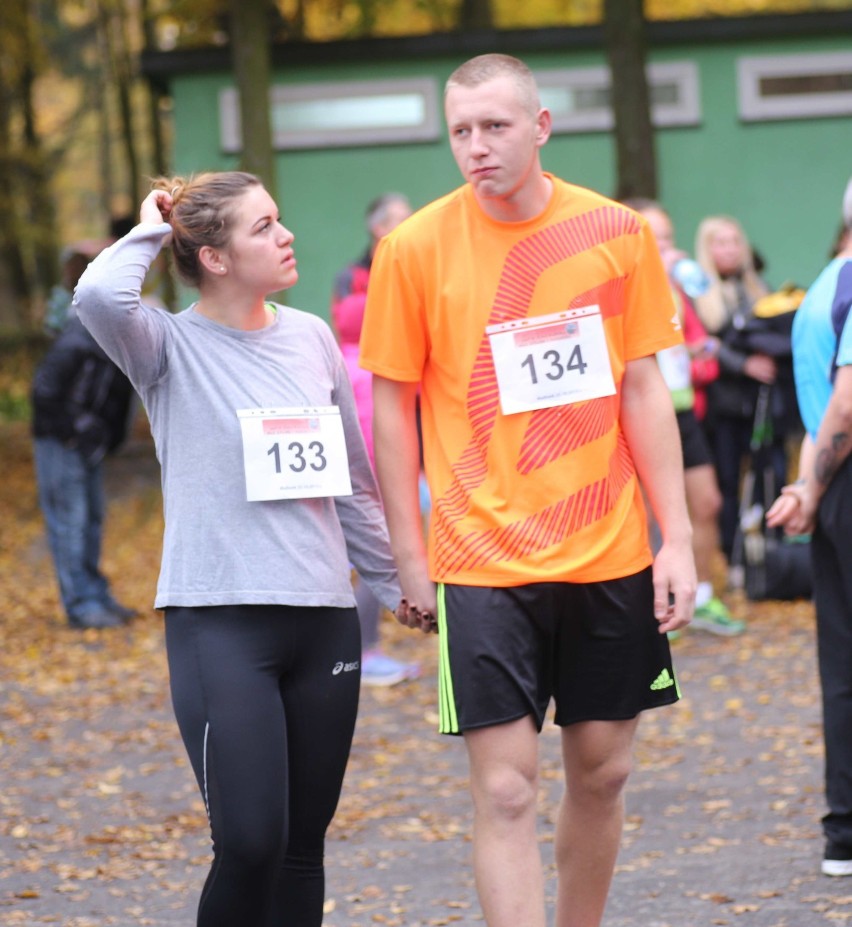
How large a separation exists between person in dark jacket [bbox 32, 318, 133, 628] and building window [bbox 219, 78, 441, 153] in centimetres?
763

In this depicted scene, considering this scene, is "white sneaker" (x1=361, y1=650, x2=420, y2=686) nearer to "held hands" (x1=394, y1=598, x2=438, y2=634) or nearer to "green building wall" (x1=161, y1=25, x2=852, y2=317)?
"held hands" (x1=394, y1=598, x2=438, y2=634)

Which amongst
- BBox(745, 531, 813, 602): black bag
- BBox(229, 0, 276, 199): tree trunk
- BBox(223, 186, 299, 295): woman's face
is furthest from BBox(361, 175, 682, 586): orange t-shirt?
BBox(229, 0, 276, 199): tree trunk

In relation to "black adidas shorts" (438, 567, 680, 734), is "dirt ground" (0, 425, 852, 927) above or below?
below

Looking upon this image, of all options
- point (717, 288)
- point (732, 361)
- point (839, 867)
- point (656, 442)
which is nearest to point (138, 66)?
point (717, 288)

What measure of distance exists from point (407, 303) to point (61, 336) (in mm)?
6900

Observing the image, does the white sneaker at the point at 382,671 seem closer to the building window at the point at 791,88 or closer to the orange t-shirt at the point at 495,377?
the orange t-shirt at the point at 495,377

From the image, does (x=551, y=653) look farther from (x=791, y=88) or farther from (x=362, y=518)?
(x=791, y=88)

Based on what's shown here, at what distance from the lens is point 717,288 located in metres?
10.7

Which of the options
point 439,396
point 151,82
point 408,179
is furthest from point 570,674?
point 151,82

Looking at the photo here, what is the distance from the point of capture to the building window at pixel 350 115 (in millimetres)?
17625

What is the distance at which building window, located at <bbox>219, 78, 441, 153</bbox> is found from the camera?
17.6 m

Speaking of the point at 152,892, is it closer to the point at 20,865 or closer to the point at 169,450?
the point at 20,865

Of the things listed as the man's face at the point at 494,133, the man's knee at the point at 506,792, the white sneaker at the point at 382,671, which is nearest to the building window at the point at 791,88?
the white sneaker at the point at 382,671

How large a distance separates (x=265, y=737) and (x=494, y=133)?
57.8 inches
